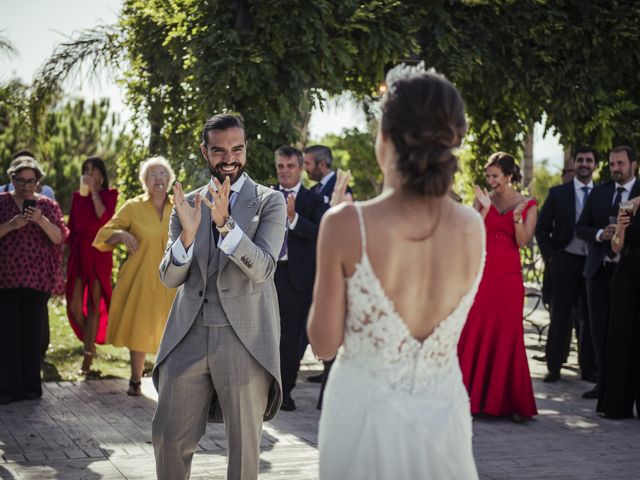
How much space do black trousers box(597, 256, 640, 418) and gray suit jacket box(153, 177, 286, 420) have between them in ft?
13.9

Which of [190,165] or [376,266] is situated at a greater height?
[190,165]

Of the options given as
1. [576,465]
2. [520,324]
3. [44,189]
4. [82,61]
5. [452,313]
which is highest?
[82,61]

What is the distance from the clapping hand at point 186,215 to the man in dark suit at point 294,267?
3.71 metres

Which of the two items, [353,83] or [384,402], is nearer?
[384,402]

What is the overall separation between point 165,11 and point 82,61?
242cm

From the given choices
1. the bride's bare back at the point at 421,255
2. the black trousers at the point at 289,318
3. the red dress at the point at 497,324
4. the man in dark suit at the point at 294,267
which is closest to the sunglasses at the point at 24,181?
the man in dark suit at the point at 294,267

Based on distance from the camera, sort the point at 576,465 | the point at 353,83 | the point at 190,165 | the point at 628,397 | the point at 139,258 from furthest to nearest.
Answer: the point at 353,83, the point at 190,165, the point at 139,258, the point at 628,397, the point at 576,465

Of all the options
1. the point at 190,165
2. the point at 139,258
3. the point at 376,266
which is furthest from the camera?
the point at 190,165

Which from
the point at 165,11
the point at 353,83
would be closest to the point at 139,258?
the point at 165,11

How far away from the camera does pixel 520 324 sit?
802cm

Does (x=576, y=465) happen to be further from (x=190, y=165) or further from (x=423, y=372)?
(x=190, y=165)

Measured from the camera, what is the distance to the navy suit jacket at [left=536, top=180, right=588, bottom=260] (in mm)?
9523

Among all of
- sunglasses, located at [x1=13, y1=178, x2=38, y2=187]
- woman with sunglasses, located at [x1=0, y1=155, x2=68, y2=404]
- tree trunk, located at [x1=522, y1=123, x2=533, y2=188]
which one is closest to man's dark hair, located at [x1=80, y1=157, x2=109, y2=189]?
woman with sunglasses, located at [x1=0, y1=155, x2=68, y2=404]

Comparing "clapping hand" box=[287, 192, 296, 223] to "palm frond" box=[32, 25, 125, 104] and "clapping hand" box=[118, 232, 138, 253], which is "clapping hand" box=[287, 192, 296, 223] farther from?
"palm frond" box=[32, 25, 125, 104]
